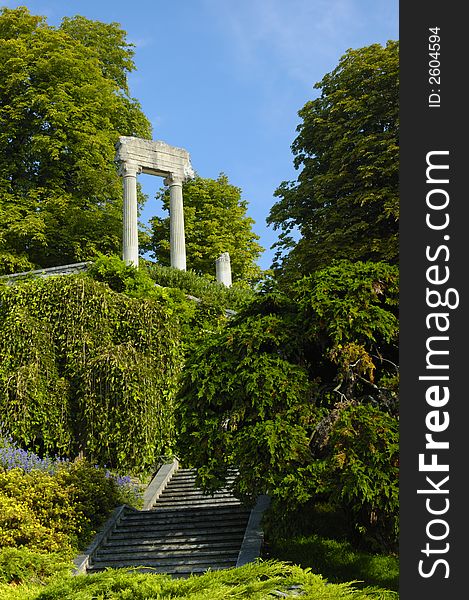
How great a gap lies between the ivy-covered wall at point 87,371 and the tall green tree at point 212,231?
19025 millimetres

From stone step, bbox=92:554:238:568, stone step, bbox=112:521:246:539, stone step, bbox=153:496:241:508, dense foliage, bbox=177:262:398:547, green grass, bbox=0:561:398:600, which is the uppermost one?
dense foliage, bbox=177:262:398:547

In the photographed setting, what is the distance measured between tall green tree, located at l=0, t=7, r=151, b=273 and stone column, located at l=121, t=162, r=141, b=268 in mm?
2467

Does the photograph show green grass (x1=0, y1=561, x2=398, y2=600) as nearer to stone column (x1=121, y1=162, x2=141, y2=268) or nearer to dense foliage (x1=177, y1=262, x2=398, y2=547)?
dense foliage (x1=177, y1=262, x2=398, y2=547)

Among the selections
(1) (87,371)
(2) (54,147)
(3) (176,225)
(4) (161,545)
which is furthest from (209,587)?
(2) (54,147)

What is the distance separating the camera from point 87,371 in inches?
750

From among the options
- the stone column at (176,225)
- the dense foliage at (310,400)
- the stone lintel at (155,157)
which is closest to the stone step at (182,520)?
the dense foliage at (310,400)

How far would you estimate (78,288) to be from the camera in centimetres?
2028

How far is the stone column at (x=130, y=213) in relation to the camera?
30.0 metres

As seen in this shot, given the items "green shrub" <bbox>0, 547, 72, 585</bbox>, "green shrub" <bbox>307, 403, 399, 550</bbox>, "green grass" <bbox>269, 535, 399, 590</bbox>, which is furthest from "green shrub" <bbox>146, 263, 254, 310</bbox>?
"green shrub" <bbox>307, 403, 399, 550</bbox>

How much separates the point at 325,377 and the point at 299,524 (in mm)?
2861

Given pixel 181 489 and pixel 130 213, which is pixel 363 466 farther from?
pixel 130 213

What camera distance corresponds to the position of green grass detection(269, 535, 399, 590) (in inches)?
500

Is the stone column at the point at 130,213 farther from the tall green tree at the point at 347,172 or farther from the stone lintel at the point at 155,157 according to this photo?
the tall green tree at the point at 347,172

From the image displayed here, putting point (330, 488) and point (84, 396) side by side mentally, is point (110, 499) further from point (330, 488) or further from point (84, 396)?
point (330, 488)
